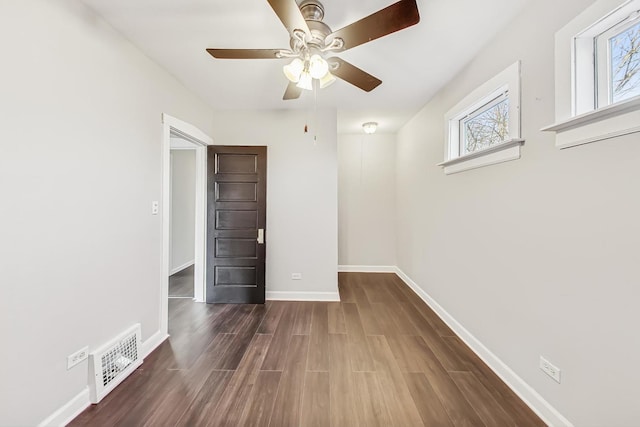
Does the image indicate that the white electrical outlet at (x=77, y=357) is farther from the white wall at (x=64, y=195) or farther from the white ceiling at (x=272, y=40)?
the white ceiling at (x=272, y=40)

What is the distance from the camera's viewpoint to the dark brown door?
3.41 m

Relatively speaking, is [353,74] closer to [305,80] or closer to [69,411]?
[305,80]

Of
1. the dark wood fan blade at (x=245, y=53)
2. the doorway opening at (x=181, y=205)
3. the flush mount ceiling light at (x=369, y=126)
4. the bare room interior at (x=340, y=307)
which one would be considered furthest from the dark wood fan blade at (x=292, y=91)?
the doorway opening at (x=181, y=205)

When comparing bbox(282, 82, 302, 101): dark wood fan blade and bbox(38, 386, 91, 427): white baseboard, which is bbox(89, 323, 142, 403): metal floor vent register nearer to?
bbox(38, 386, 91, 427): white baseboard

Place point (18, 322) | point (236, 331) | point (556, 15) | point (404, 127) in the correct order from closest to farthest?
1. point (18, 322)
2. point (556, 15)
3. point (236, 331)
4. point (404, 127)

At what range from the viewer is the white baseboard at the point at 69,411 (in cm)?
146

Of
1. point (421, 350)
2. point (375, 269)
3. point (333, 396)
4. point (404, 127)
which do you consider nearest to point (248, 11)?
point (333, 396)

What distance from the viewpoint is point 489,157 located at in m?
2.05

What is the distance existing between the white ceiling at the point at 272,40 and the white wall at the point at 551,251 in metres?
0.27

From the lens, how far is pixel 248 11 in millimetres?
1699

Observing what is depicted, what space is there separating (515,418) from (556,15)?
2.45 meters

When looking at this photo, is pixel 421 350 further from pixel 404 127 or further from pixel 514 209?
pixel 404 127

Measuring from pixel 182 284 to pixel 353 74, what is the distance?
4.14 meters

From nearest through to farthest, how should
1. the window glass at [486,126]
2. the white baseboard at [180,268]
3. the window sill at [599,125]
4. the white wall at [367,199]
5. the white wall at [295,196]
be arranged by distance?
the window sill at [599,125], the window glass at [486,126], the white wall at [295,196], the white baseboard at [180,268], the white wall at [367,199]
